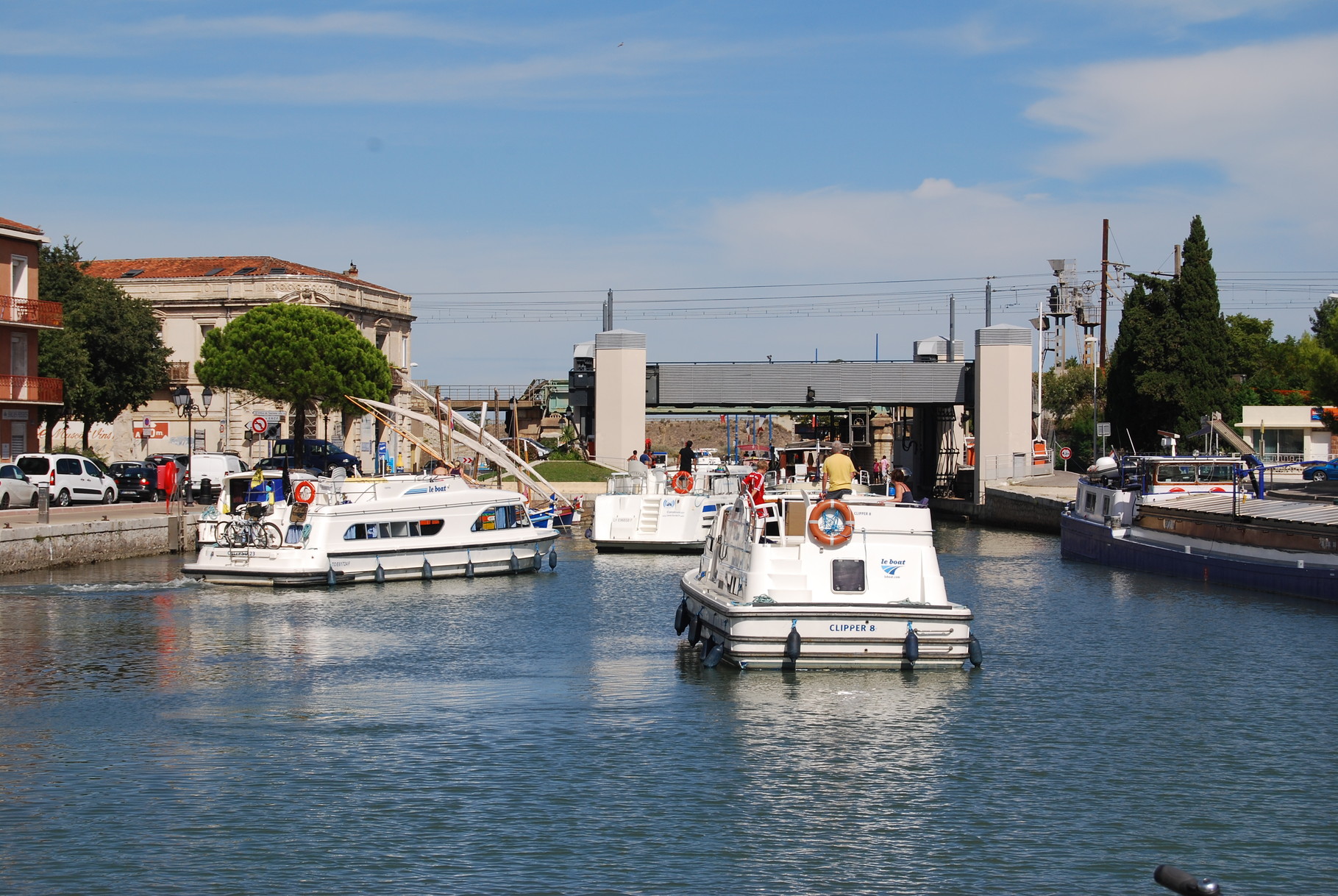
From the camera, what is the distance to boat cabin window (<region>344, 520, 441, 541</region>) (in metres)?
33.4

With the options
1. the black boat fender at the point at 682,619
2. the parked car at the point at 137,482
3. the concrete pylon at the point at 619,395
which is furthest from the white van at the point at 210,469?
the black boat fender at the point at 682,619

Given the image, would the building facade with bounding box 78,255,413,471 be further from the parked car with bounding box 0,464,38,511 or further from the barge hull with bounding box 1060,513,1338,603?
the barge hull with bounding box 1060,513,1338,603

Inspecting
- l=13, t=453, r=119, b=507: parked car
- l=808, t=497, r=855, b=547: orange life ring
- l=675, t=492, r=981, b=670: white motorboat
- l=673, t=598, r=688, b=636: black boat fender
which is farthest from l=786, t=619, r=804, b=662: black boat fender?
l=13, t=453, r=119, b=507: parked car

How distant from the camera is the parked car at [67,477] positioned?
4634 cm

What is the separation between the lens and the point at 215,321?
276ft

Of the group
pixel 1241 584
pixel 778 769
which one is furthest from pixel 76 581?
pixel 1241 584

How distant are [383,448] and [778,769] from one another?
109ft

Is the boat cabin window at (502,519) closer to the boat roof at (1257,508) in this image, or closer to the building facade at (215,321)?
the boat roof at (1257,508)

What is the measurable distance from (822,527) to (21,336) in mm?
41598

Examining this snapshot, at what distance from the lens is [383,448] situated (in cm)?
4766

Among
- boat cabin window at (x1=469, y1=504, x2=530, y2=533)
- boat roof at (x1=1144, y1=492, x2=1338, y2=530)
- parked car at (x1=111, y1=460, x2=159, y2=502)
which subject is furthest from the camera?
parked car at (x1=111, y1=460, x2=159, y2=502)

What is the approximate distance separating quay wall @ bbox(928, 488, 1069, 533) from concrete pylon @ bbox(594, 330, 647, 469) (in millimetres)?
15235

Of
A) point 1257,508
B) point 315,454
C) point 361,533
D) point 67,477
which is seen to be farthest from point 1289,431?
point 67,477

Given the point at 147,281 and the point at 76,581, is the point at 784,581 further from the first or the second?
the point at 147,281
